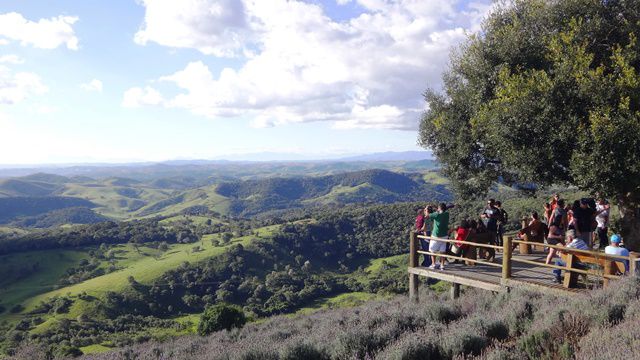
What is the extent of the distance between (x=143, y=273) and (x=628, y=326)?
105 m

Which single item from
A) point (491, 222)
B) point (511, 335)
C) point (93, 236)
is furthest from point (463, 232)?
point (93, 236)

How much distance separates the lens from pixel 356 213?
150125 mm

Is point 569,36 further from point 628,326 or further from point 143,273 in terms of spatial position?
point 143,273

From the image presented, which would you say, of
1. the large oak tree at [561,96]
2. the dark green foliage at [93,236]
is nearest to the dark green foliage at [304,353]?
the large oak tree at [561,96]

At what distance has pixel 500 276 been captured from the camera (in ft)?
45.0

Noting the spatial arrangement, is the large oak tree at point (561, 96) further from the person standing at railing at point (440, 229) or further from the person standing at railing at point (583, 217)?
the person standing at railing at point (440, 229)

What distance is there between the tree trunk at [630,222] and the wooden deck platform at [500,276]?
2.73m

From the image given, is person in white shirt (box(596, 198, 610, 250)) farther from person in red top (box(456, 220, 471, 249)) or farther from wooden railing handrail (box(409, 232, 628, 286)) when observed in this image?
person in red top (box(456, 220, 471, 249))

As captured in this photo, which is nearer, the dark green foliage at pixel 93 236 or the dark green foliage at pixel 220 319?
the dark green foliage at pixel 220 319

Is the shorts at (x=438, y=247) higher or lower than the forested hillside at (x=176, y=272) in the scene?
higher

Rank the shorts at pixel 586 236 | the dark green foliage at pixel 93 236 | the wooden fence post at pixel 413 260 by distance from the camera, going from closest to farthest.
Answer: the shorts at pixel 586 236, the wooden fence post at pixel 413 260, the dark green foliage at pixel 93 236

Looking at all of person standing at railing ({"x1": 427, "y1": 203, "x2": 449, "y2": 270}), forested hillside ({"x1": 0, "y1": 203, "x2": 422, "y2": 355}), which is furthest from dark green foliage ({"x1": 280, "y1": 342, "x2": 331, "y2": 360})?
forested hillside ({"x1": 0, "y1": 203, "x2": 422, "y2": 355})

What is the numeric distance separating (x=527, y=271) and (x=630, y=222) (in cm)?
463

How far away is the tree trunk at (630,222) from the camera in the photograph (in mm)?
14836
